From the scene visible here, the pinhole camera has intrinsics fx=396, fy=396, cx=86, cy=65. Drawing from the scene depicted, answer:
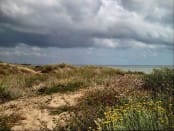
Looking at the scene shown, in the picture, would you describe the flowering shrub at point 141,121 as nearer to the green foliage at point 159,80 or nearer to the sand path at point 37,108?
the sand path at point 37,108

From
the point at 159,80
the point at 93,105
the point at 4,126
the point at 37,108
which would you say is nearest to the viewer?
the point at 4,126

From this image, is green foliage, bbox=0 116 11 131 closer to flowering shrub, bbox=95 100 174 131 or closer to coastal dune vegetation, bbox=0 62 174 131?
coastal dune vegetation, bbox=0 62 174 131

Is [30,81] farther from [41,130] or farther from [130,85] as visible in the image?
[41,130]

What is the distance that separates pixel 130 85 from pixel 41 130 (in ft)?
15.8

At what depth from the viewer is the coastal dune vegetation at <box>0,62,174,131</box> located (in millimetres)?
7672

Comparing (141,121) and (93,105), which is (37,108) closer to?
(93,105)

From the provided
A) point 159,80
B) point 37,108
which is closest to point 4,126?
point 37,108

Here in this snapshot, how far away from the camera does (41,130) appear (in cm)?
1021

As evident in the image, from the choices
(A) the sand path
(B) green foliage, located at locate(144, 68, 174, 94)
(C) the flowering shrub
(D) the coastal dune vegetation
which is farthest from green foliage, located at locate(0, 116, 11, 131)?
(B) green foliage, located at locate(144, 68, 174, 94)

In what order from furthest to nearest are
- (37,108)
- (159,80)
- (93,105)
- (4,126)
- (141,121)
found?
1. (159,80)
2. (37,108)
3. (93,105)
4. (4,126)
5. (141,121)

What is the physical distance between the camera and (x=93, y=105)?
12070 mm

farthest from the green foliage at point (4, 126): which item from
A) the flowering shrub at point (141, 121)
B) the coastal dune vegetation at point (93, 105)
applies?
the flowering shrub at point (141, 121)

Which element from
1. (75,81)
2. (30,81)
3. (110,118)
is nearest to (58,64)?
(30,81)

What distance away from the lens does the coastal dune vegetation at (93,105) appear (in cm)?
767
